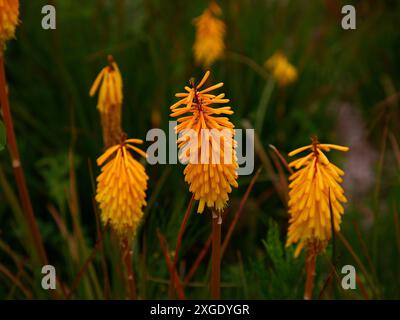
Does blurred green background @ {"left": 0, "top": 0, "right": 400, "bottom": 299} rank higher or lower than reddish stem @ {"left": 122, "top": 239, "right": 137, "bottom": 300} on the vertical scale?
higher

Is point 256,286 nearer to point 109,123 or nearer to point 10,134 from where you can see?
point 109,123

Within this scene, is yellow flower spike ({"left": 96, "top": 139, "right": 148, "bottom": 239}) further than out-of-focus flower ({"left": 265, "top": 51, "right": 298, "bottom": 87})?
No

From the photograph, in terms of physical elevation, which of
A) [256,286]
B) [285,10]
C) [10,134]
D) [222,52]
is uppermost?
[285,10]

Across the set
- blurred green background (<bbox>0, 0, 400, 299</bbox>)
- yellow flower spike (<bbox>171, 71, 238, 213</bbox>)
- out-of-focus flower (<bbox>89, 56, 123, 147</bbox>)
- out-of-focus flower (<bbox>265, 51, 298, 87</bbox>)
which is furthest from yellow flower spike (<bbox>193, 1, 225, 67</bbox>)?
yellow flower spike (<bbox>171, 71, 238, 213</bbox>)

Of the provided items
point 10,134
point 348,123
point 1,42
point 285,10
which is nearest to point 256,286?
point 10,134

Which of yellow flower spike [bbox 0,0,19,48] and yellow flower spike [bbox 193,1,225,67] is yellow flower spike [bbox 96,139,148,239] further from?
yellow flower spike [bbox 193,1,225,67]

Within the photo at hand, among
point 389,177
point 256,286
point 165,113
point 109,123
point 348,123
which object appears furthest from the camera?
point 348,123

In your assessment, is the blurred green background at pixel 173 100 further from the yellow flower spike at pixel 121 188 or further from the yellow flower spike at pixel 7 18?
the yellow flower spike at pixel 7 18

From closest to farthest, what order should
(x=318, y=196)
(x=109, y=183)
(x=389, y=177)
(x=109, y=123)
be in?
(x=318, y=196) → (x=109, y=183) → (x=109, y=123) → (x=389, y=177)
